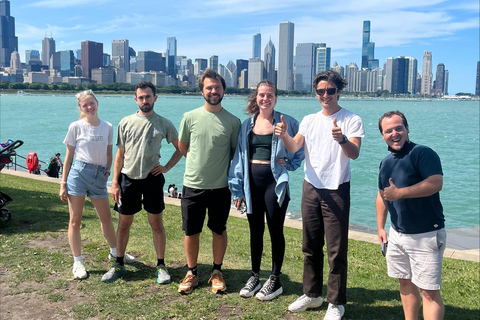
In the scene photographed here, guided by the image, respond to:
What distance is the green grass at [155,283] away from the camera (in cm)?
439

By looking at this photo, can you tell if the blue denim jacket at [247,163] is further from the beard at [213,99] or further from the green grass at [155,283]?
the green grass at [155,283]

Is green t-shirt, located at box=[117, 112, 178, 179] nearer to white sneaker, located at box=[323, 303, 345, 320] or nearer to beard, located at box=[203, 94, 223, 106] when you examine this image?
beard, located at box=[203, 94, 223, 106]

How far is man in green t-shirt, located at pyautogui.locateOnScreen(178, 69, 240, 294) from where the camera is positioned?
4648 millimetres

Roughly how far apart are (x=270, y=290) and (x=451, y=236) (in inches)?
560

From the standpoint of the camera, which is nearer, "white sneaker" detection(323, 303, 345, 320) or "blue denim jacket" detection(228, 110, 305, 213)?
"white sneaker" detection(323, 303, 345, 320)

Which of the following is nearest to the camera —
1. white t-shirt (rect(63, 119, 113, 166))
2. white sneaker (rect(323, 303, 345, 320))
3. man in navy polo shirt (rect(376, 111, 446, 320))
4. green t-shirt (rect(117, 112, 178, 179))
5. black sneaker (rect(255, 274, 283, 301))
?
man in navy polo shirt (rect(376, 111, 446, 320))

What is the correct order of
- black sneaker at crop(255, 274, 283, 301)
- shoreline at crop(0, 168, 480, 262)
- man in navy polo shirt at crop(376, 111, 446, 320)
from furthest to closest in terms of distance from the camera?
shoreline at crop(0, 168, 480, 262)
black sneaker at crop(255, 274, 283, 301)
man in navy polo shirt at crop(376, 111, 446, 320)

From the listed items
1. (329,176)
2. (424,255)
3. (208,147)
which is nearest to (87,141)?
(208,147)

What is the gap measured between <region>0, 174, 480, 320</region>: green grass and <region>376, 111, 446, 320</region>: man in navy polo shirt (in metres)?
1.04

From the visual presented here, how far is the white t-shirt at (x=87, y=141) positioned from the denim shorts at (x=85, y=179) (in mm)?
69

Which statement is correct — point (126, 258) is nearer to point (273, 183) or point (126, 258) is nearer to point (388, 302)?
point (273, 183)

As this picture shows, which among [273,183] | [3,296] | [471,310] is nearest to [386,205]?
[273,183]

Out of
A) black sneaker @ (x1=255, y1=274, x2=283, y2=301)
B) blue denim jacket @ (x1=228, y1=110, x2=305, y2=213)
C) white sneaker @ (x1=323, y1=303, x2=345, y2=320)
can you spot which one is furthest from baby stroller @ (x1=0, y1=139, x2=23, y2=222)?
white sneaker @ (x1=323, y1=303, x2=345, y2=320)

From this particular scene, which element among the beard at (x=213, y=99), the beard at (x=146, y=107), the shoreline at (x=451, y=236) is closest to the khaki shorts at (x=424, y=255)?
the beard at (x=213, y=99)
